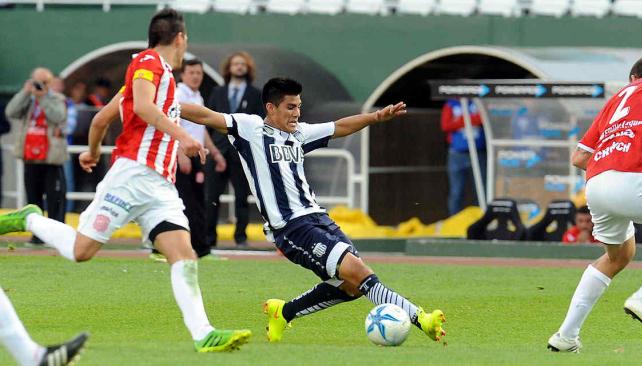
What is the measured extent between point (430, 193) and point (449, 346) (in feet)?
51.6

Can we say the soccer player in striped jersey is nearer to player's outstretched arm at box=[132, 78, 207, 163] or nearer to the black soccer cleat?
player's outstretched arm at box=[132, 78, 207, 163]

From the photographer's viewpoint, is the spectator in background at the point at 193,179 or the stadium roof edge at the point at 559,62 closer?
the spectator in background at the point at 193,179

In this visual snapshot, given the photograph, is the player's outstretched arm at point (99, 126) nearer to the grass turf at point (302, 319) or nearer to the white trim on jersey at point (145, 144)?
the white trim on jersey at point (145, 144)

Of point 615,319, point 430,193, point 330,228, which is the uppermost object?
point 330,228

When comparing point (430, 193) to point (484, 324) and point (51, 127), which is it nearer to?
point (51, 127)

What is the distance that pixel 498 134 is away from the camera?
76.6 feet

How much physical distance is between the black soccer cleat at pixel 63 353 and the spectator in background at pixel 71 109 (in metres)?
13.3

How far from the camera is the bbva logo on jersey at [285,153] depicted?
37.6 ft

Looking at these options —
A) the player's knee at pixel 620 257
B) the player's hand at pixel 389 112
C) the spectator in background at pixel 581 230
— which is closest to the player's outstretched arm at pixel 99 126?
the player's hand at pixel 389 112

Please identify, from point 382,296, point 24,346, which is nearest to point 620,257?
point 382,296

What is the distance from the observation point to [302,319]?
1318 centimetres

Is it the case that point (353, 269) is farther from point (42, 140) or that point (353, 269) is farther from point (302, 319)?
point (42, 140)

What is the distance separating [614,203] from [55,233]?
11.4ft

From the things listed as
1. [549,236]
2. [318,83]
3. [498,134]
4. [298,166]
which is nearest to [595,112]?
[498,134]
